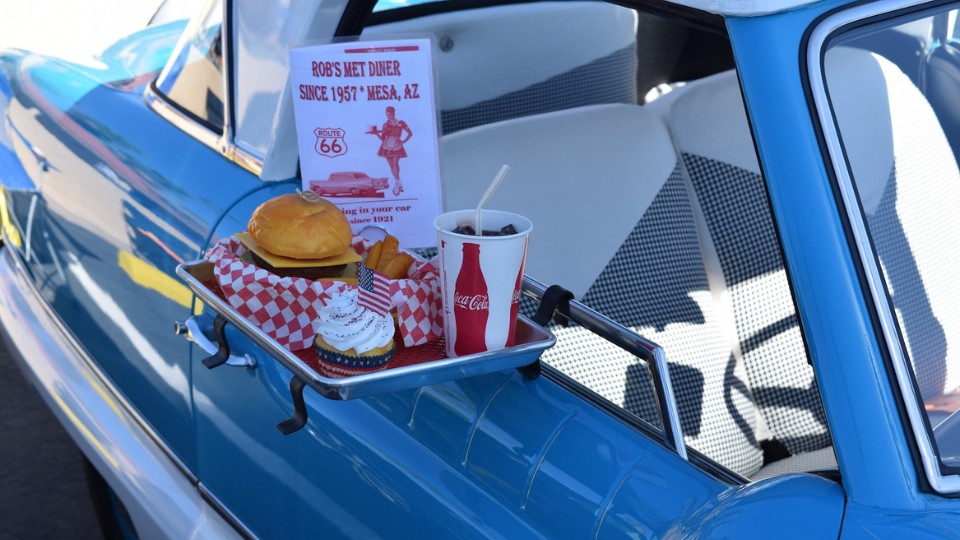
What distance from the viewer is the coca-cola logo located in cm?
131

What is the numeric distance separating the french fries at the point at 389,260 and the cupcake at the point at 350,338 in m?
0.18

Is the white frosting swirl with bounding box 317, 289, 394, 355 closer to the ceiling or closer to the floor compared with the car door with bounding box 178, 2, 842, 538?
closer to the ceiling

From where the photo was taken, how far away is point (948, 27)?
1297mm

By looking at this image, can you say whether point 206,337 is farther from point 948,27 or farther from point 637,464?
point 948,27

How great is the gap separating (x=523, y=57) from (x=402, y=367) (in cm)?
130

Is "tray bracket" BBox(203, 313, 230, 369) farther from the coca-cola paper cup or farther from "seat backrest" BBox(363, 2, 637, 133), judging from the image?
"seat backrest" BBox(363, 2, 637, 133)

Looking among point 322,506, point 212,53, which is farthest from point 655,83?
point 322,506

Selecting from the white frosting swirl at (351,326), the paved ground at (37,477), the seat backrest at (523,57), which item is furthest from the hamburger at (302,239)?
the paved ground at (37,477)

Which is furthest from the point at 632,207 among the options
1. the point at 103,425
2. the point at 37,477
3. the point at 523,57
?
the point at 37,477

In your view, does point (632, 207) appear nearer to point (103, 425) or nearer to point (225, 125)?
point (225, 125)

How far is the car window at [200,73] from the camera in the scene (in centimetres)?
212

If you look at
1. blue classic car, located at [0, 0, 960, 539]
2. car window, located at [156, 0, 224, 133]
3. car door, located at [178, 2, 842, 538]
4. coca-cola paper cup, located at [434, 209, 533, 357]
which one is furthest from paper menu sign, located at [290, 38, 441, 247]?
car window, located at [156, 0, 224, 133]

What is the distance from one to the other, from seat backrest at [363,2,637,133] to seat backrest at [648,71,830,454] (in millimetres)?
277

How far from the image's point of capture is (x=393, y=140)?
1.66 metres
